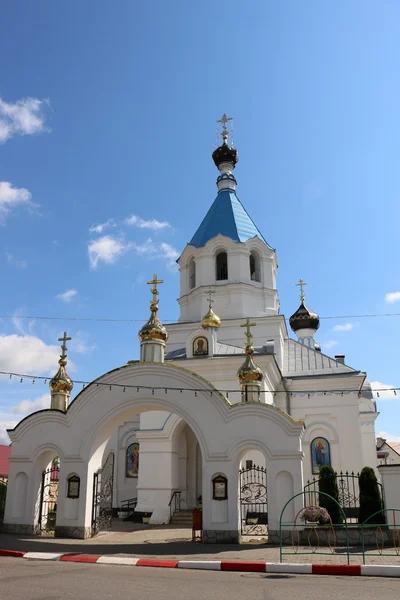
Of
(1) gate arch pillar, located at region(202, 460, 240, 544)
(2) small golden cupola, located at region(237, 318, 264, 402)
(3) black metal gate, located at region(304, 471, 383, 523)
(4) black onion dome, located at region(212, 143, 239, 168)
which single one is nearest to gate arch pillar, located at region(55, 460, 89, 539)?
(1) gate arch pillar, located at region(202, 460, 240, 544)

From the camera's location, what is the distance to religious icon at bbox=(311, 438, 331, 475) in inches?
780

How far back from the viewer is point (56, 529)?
1303 cm

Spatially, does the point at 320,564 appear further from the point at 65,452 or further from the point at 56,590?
the point at 65,452

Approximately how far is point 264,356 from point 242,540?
6741 mm

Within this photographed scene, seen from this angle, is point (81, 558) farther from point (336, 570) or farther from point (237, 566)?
point (336, 570)

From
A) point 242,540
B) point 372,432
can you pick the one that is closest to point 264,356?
point 242,540

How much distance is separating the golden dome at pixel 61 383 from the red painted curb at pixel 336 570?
8630mm

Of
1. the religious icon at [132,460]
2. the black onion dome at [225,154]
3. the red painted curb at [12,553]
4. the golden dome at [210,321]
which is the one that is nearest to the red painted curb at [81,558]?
the red painted curb at [12,553]

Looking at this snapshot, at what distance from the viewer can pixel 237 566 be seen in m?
8.84

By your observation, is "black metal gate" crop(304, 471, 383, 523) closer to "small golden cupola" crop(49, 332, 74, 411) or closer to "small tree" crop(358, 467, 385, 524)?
"small tree" crop(358, 467, 385, 524)

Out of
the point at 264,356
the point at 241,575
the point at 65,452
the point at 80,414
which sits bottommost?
the point at 241,575

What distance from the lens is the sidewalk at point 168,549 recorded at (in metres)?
9.48

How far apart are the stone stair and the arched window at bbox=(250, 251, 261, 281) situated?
32.9 feet

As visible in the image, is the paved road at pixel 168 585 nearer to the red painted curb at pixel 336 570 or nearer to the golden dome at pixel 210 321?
the red painted curb at pixel 336 570
